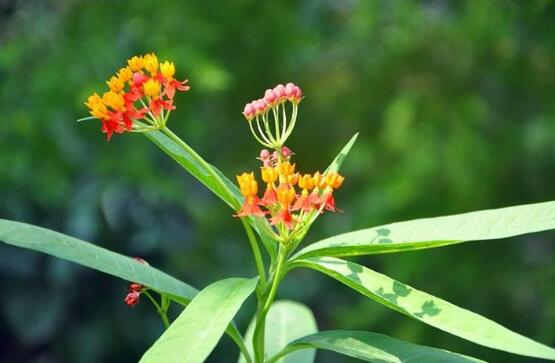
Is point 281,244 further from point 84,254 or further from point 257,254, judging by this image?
point 84,254

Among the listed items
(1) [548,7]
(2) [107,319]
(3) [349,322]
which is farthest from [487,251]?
(2) [107,319]

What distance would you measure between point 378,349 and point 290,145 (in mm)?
3016

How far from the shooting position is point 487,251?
135 inches

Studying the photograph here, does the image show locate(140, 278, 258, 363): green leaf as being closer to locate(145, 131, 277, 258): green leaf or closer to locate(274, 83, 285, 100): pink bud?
locate(145, 131, 277, 258): green leaf

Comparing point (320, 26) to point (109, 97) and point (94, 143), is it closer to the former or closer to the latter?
point (94, 143)

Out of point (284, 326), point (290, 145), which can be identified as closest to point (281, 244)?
point (284, 326)

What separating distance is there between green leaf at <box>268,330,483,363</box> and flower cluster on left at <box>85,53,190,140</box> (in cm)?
32

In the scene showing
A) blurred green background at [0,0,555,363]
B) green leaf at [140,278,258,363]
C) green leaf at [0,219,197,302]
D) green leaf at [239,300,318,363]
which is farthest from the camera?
blurred green background at [0,0,555,363]

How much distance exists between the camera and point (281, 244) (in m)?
1.06

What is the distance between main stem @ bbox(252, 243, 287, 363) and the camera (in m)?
1.06

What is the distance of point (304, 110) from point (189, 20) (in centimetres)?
86

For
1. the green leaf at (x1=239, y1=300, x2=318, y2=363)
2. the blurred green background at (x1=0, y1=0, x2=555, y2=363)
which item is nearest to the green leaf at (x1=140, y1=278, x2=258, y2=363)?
the green leaf at (x1=239, y1=300, x2=318, y2=363)

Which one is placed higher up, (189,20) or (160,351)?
(189,20)

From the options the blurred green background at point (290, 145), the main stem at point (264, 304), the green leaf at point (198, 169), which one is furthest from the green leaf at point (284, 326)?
the blurred green background at point (290, 145)
